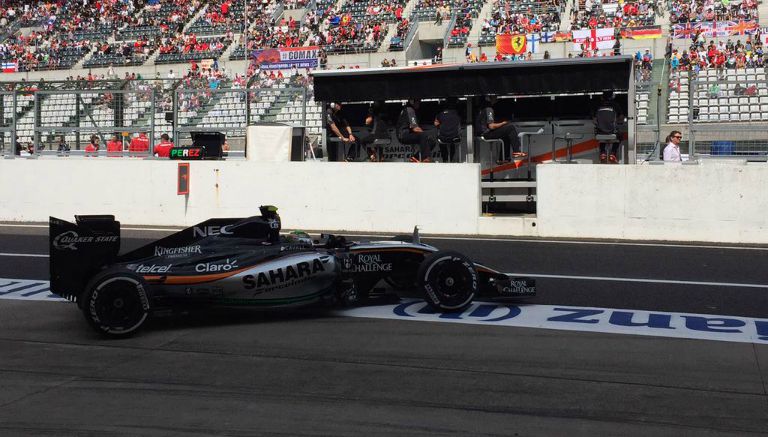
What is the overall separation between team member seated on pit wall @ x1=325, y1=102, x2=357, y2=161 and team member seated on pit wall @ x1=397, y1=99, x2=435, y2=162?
113 centimetres

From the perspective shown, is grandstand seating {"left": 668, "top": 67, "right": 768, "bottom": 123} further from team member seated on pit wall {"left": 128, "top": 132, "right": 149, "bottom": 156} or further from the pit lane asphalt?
team member seated on pit wall {"left": 128, "top": 132, "right": 149, "bottom": 156}

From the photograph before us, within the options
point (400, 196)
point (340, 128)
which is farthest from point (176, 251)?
point (340, 128)

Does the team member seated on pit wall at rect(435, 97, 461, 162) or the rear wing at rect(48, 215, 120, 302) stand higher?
the team member seated on pit wall at rect(435, 97, 461, 162)

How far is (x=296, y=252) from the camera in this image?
26.5 ft

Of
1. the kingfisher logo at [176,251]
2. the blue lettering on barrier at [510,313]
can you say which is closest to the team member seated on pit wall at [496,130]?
the blue lettering on barrier at [510,313]

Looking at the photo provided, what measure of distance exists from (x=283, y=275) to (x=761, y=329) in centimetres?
425

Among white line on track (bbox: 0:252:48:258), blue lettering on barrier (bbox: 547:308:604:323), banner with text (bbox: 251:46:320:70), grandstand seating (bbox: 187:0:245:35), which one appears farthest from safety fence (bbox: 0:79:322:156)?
grandstand seating (bbox: 187:0:245:35)

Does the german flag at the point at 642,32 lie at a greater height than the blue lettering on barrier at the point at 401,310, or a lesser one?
greater

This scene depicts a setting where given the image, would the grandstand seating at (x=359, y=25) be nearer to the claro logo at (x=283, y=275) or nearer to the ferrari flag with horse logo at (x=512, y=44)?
the ferrari flag with horse logo at (x=512, y=44)

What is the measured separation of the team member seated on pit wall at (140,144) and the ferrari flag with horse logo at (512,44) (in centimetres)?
1727

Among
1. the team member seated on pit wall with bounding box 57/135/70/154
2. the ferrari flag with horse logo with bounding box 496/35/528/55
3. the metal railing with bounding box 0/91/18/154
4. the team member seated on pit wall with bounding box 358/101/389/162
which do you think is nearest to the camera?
the team member seated on pit wall with bounding box 358/101/389/162

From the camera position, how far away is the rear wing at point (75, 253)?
770cm

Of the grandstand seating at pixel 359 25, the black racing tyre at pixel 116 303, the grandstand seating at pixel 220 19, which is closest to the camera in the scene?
the black racing tyre at pixel 116 303

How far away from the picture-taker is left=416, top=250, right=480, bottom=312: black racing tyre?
8.20m
